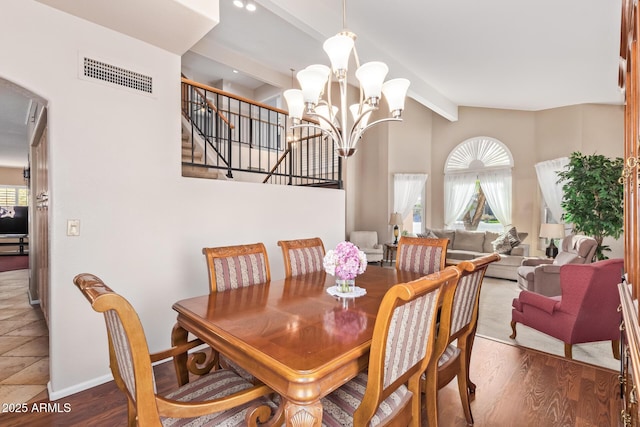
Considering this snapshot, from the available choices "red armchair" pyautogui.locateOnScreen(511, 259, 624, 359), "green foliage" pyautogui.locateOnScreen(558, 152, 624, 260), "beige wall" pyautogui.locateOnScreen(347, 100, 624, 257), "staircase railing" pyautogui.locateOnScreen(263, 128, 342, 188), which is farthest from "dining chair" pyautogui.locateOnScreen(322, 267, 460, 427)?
"beige wall" pyautogui.locateOnScreen(347, 100, 624, 257)

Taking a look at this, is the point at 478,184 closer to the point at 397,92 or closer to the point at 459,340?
the point at 397,92

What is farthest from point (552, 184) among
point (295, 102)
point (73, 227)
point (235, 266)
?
point (73, 227)

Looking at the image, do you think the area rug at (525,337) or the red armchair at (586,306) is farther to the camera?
the area rug at (525,337)

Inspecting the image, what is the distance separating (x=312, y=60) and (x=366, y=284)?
5.46 m

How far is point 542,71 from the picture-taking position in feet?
14.0

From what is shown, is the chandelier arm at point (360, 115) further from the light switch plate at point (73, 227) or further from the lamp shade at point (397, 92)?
the light switch plate at point (73, 227)

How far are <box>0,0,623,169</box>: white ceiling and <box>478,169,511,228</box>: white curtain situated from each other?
1.40 metres

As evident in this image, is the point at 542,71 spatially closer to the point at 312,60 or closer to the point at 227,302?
the point at 312,60

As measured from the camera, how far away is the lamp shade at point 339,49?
2178mm

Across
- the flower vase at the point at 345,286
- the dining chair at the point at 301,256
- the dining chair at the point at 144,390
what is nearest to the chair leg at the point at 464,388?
the flower vase at the point at 345,286

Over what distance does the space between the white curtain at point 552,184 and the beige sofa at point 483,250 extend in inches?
27.5

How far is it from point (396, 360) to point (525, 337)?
2.80 m

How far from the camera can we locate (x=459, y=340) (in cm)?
186

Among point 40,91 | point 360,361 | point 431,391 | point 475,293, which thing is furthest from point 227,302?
point 40,91
